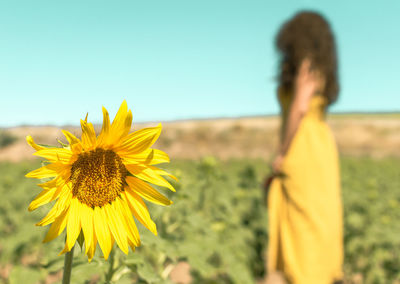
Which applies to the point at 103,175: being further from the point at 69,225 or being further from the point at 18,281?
the point at 18,281

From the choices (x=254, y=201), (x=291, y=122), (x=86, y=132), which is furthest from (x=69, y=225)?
(x=254, y=201)

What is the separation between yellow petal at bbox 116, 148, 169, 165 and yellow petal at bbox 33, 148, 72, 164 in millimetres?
115

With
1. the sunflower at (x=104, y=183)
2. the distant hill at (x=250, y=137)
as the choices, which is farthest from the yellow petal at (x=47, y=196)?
the distant hill at (x=250, y=137)

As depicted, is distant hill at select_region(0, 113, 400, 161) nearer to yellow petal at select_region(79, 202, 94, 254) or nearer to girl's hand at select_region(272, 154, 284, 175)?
girl's hand at select_region(272, 154, 284, 175)

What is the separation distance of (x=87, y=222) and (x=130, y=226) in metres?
0.09

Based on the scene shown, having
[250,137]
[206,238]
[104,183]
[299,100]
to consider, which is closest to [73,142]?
[104,183]

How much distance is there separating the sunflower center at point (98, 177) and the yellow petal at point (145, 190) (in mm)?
23

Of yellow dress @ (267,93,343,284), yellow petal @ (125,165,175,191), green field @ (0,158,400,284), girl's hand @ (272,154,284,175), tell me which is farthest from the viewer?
girl's hand @ (272,154,284,175)

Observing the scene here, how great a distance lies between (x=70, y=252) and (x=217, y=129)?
46.2 meters

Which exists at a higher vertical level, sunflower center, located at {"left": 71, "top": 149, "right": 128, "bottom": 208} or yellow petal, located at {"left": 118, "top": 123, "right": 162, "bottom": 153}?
yellow petal, located at {"left": 118, "top": 123, "right": 162, "bottom": 153}

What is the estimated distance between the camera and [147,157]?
2.63 ft

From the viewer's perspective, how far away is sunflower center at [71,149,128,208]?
0.80m

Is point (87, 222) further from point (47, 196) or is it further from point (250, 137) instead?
point (250, 137)

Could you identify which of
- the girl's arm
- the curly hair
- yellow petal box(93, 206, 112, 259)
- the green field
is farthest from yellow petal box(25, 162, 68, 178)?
the curly hair
